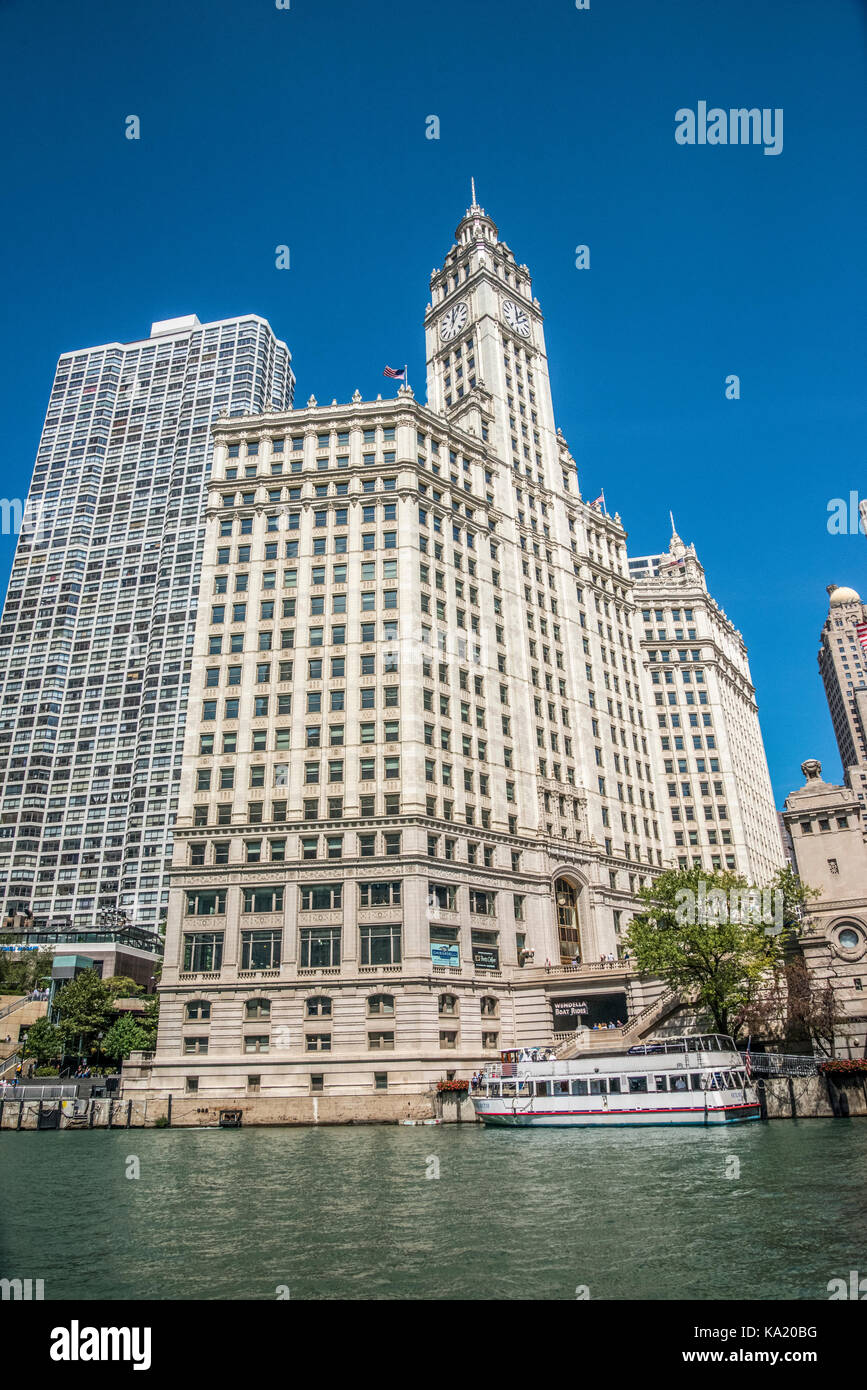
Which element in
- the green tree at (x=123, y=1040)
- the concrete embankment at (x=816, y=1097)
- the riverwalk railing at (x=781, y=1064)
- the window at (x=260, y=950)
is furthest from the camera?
the green tree at (x=123, y=1040)

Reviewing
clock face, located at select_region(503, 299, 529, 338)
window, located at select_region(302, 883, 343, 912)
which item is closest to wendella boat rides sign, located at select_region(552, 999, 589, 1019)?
window, located at select_region(302, 883, 343, 912)

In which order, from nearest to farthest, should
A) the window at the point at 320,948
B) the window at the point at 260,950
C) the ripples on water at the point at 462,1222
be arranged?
the ripples on water at the point at 462,1222
the window at the point at 320,948
the window at the point at 260,950

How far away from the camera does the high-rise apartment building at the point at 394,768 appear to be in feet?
215

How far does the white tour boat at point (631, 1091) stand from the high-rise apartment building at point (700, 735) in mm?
54624

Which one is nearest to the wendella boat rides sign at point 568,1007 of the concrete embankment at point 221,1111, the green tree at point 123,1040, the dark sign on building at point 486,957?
the dark sign on building at point 486,957

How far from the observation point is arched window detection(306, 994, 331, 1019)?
6506 cm

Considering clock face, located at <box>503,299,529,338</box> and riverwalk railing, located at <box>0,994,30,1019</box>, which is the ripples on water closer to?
riverwalk railing, located at <box>0,994,30,1019</box>

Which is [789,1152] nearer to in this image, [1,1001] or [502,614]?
[502,614]

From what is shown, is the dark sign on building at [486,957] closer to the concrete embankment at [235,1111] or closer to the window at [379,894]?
the window at [379,894]

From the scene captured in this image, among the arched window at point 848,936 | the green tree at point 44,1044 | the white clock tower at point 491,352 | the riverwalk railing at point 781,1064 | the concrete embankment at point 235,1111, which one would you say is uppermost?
the white clock tower at point 491,352

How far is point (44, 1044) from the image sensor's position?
81.3 meters

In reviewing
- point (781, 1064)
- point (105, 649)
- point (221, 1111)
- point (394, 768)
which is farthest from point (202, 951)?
point (105, 649)

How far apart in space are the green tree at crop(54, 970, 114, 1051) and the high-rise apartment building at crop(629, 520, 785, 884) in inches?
2447

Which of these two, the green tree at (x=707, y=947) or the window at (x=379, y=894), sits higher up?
the window at (x=379, y=894)
